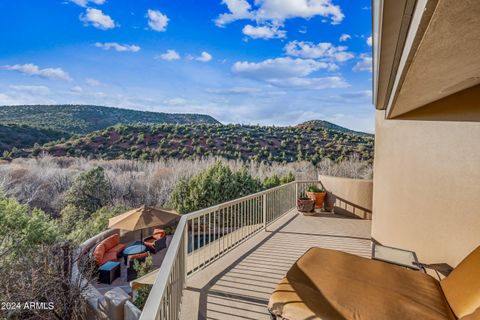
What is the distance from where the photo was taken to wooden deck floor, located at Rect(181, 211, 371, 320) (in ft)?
10.2

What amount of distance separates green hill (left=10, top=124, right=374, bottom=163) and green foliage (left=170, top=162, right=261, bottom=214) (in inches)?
321

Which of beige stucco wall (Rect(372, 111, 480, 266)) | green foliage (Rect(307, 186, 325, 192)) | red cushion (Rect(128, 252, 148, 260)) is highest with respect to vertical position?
beige stucco wall (Rect(372, 111, 480, 266))

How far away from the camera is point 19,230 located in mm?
9094

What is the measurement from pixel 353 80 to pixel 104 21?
1354 cm

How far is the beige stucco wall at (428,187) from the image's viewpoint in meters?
2.92

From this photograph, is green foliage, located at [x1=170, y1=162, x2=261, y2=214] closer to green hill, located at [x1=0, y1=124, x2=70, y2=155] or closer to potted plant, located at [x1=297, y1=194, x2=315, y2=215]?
potted plant, located at [x1=297, y1=194, x2=315, y2=215]

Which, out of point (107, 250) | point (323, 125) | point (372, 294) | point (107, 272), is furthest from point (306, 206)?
point (323, 125)

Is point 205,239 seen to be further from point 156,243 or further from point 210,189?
point 210,189

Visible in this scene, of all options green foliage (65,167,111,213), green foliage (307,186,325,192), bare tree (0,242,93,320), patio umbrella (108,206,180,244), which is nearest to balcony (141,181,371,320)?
green foliage (307,186,325,192)

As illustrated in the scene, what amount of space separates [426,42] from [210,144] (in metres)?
25.9

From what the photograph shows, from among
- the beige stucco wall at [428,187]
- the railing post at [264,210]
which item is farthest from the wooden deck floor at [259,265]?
the beige stucco wall at [428,187]

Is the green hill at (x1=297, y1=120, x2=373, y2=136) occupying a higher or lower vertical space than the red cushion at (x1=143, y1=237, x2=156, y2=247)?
higher

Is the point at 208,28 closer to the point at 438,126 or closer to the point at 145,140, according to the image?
the point at 438,126

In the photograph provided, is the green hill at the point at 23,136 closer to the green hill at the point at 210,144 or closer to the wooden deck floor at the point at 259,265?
the green hill at the point at 210,144
